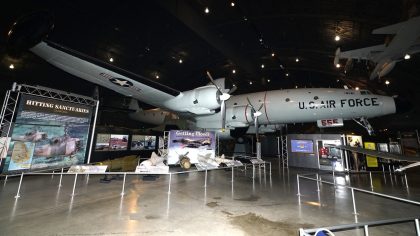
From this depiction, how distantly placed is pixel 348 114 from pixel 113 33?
15.4 m

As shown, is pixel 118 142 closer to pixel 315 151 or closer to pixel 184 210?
pixel 184 210

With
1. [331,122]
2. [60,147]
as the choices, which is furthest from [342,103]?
[60,147]

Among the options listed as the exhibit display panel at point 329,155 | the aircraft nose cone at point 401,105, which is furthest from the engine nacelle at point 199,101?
the aircraft nose cone at point 401,105

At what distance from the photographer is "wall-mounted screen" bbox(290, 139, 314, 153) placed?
12754mm

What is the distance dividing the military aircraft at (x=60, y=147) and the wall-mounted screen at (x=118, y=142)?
2804 mm

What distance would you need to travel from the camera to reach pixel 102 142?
37.9ft

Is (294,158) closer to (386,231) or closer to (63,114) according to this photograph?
(386,231)

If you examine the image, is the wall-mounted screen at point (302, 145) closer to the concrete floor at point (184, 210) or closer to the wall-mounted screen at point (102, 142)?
the concrete floor at point (184, 210)

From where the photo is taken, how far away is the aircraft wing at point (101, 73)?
660 centimetres

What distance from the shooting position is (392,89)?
689 inches

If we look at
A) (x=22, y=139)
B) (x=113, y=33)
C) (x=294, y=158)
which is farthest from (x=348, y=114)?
(x=22, y=139)

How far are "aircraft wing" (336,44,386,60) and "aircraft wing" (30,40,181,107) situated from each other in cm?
1259

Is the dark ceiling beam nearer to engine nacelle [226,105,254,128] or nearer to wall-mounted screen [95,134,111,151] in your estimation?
engine nacelle [226,105,254,128]

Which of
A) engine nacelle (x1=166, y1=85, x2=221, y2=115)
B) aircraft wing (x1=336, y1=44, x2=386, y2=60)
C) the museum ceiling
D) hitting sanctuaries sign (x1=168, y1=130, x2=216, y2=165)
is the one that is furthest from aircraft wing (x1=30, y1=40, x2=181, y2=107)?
aircraft wing (x1=336, y1=44, x2=386, y2=60)
